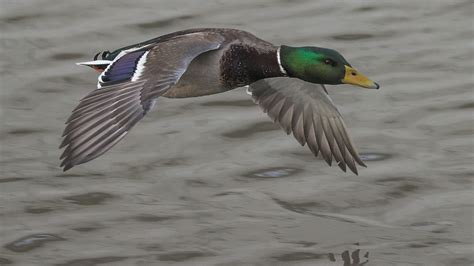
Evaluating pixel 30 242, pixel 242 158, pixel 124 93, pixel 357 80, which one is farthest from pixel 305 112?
pixel 30 242

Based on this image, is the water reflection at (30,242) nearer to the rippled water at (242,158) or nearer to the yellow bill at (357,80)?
the rippled water at (242,158)

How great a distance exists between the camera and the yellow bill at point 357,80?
11.0 metres

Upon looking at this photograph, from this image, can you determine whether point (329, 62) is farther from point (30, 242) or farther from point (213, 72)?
point (30, 242)

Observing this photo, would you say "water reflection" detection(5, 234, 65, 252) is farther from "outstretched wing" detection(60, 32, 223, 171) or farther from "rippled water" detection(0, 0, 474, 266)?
"outstretched wing" detection(60, 32, 223, 171)

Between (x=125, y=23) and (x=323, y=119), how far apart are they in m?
3.11

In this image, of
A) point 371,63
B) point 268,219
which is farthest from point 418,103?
point 268,219

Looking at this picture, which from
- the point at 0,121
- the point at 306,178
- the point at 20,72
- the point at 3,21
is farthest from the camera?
the point at 3,21

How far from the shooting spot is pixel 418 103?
12.9m

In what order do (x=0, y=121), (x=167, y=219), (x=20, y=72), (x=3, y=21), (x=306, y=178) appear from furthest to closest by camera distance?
(x=3, y=21) < (x=20, y=72) < (x=0, y=121) < (x=306, y=178) < (x=167, y=219)

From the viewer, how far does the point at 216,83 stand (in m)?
→ 11.1

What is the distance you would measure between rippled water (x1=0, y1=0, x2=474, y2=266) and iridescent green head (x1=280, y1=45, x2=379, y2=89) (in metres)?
0.74

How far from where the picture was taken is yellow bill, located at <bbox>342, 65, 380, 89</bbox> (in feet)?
35.9

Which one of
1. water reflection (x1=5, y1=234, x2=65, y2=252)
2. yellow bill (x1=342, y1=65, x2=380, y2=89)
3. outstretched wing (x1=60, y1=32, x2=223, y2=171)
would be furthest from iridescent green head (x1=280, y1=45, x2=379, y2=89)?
water reflection (x1=5, y1=234, x2=65, y2=252)

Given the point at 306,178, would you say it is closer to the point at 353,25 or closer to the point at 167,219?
the point at 167,219
